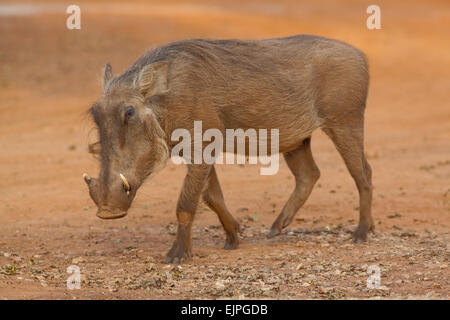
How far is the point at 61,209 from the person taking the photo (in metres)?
7.82

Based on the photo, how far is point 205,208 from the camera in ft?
26.1

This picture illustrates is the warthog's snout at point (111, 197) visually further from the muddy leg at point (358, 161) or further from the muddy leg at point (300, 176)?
the muddy leg at point (358, 161)

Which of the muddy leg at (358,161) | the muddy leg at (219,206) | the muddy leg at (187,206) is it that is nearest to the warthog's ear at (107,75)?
the muddy leg at (187,206)

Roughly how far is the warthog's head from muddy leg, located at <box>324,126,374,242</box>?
179cm

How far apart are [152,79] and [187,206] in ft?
3.42

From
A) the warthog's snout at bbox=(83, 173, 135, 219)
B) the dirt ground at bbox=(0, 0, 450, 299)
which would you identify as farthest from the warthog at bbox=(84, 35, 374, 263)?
the dirt ground at bbox=(0, 0, 450, 299)

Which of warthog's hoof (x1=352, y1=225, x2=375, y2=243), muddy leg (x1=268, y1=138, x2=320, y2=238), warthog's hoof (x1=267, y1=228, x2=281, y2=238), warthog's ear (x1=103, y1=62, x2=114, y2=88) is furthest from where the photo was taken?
muddy leg (x1=268, y1=138, x2=320, y2=238)

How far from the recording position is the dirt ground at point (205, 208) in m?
5.20

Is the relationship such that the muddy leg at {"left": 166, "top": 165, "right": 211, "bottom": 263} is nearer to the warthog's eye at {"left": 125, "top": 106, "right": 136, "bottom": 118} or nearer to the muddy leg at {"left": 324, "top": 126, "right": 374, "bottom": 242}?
the warthog's eye at {"left": 125, "top": 106, "right": 136, "bottom": 118}

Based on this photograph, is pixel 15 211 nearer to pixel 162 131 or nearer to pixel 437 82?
pixel 162 131

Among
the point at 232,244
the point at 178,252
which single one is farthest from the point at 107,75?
the point at 232,244

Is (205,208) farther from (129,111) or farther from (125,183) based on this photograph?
(125,183)

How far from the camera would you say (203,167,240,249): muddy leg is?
6.30m
